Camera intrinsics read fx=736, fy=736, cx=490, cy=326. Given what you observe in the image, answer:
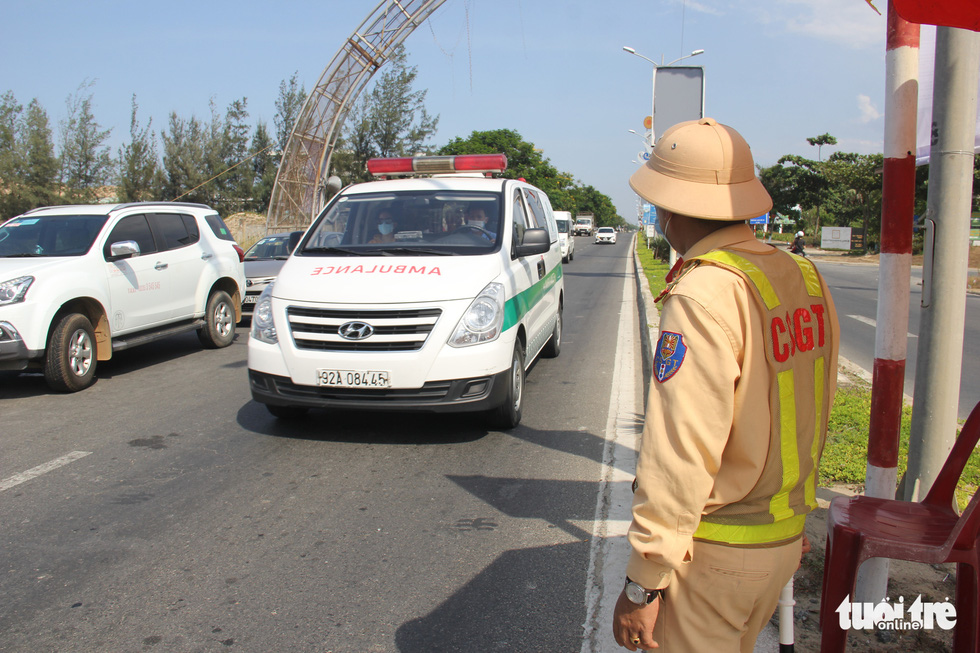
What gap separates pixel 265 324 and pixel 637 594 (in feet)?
14.5

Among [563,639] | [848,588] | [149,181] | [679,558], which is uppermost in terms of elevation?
[149,181]

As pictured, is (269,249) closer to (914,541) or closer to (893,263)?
(893,263)

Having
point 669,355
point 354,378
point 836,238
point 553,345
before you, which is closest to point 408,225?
point 354,378

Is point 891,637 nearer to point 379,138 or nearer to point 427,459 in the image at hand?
point 427,459

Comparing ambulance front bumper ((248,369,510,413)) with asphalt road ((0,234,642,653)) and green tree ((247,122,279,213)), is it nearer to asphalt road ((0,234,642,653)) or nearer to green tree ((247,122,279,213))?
asphalt road ((0,234,642,653))

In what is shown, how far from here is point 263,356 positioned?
5473 millimetres

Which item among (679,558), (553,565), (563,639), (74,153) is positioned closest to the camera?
(679,558)

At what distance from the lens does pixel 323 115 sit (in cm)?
2847

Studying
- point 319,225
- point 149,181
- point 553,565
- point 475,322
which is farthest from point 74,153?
point 553,565

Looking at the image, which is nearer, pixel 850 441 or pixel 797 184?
pixel 850 441

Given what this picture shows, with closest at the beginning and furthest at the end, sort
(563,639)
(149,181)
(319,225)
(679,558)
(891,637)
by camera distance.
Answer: (679,558) → (891,637) → (563,639) → (319,225) → (149,181)

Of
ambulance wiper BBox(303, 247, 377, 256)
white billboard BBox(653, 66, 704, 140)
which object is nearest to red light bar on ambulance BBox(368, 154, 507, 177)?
ambulance wiper BBox(303, 247, 377, 256)

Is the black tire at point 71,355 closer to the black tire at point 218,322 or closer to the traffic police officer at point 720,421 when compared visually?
the black tire at point 218,322

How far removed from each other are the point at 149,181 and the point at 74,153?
3.51 meters
